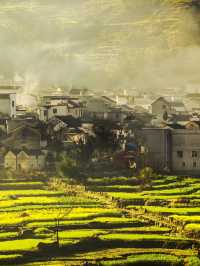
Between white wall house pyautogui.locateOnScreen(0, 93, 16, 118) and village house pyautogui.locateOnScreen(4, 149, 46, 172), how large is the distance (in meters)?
1.61

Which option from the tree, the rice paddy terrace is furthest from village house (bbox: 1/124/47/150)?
the tree

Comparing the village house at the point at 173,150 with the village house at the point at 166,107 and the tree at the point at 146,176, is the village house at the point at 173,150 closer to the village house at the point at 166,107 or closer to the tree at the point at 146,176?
the tree at the point at 146,176

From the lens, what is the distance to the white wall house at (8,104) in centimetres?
1530

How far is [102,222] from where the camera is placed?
11.7 meters

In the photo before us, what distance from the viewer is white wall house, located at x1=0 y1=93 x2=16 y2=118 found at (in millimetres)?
15297

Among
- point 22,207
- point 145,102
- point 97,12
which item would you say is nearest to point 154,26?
point 97,12

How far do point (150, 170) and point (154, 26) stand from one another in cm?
927

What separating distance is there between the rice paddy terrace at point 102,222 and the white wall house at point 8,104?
235cm

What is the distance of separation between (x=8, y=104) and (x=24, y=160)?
2.37m

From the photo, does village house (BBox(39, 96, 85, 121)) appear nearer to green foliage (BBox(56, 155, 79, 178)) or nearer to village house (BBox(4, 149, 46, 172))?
village house (BBox(4, 149, 46, 172))

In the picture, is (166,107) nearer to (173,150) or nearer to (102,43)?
(173,150)

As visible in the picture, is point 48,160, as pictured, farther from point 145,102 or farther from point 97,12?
point 97,12

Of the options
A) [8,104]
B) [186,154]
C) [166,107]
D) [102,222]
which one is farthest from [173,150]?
[8,104]

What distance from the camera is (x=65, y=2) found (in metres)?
23.6
